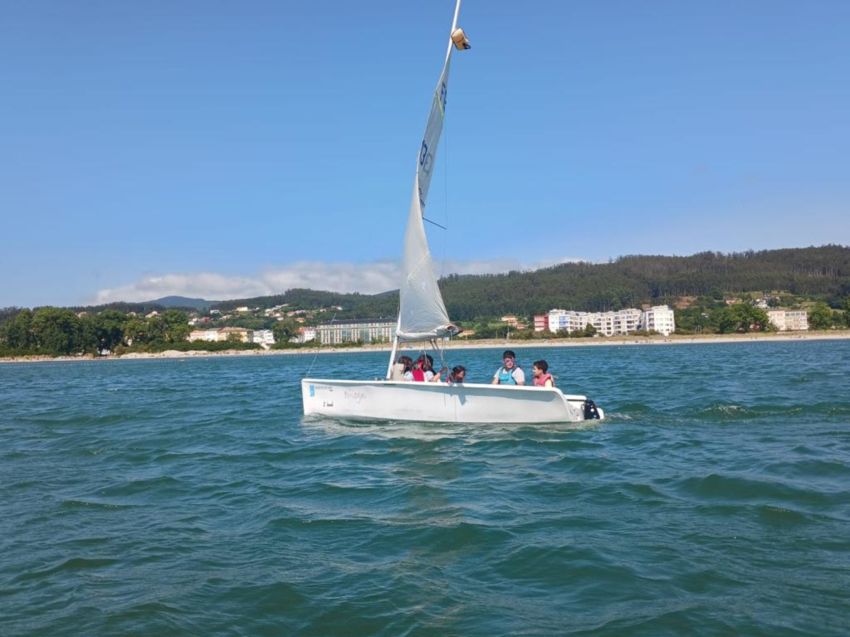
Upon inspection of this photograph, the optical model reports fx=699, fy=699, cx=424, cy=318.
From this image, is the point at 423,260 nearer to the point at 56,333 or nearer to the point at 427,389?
the point at 427,389

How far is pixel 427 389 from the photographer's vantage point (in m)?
15.9

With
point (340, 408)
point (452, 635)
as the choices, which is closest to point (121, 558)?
point (452, 635)

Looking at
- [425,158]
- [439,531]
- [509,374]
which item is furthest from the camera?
[425,158]

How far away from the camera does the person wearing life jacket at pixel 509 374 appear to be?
1597 centimetres

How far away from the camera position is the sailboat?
15.5 meters

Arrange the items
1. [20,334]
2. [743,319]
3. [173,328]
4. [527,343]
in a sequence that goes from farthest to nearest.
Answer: [173,328] < [527,343] < [743,319] < [20,334]

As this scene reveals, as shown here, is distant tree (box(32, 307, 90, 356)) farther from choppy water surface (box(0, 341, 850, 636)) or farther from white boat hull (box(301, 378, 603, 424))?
white boat hull (box(301, 378, 603, 424))

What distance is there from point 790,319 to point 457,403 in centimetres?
17825

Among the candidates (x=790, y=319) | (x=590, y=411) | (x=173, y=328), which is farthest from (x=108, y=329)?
(x=790, y=319)

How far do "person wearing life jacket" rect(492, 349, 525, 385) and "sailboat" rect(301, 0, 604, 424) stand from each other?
2.48 ft

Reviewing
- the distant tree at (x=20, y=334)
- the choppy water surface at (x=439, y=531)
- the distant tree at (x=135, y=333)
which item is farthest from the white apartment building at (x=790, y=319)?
the choppy water surface at (x=439, y=531)

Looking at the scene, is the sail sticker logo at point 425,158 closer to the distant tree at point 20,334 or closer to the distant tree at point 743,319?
the distant tree at point 743,319

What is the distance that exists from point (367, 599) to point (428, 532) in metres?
2.05

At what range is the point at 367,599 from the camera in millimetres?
6215
